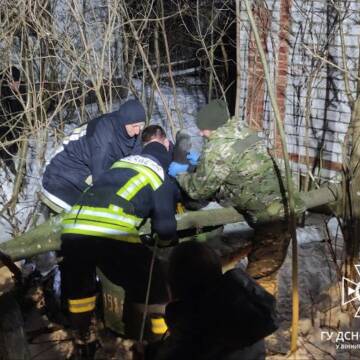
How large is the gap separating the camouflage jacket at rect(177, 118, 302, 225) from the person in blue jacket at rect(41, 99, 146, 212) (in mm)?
520

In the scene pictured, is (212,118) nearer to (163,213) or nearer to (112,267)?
(163,213)

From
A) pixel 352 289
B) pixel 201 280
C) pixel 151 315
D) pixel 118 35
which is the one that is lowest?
pixel 352 289

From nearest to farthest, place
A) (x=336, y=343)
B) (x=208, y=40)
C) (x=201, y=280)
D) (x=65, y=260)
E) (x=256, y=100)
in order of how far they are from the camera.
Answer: (x=201, y=280) < (x=65, y=260) < (x=336, y=343) < (x=256, y=100) < (x=208, y=40)

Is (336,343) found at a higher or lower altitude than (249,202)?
lower

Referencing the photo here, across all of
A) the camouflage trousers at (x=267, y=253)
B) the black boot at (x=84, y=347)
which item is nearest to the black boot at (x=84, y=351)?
the black boot at (x=84, y=347)

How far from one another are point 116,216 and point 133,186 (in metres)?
0.21

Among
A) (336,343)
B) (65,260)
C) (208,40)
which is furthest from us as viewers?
(208,40)

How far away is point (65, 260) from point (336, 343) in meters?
1.97

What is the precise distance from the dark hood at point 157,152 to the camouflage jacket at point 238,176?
10.3 inches

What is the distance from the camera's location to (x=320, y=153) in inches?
241

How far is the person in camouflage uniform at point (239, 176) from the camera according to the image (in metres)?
3.68

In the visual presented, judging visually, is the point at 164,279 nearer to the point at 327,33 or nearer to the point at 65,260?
the point at 65,260

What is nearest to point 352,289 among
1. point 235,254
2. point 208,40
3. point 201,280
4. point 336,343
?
point 336,343

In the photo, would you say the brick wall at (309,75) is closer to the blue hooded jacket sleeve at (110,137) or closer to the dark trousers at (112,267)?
the blue hooded jacket sleeve at (110,137)
